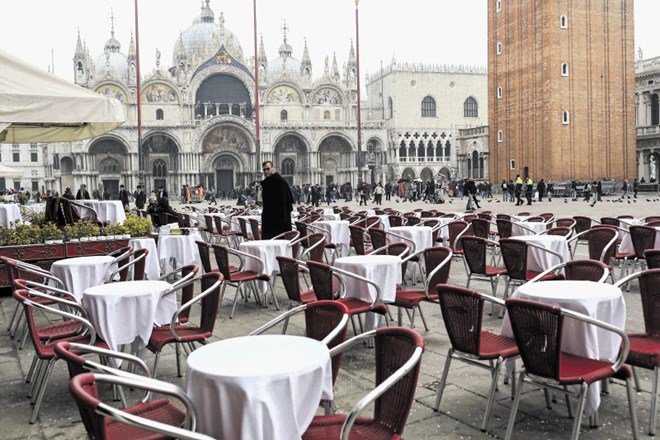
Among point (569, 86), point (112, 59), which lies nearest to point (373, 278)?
point (569, 86)

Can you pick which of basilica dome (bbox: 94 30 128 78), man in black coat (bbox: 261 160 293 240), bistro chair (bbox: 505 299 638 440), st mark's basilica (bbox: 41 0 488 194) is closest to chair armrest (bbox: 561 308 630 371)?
bistro chair (bbox: 505 299 638 440)

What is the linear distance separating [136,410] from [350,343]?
1194mm

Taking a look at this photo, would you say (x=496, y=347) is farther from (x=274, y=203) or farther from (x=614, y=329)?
(x=274, y=203)

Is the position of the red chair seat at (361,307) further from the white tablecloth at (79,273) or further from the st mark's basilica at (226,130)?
the st mark's basilica at (226,130)

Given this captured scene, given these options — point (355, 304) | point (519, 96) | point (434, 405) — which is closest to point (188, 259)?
point (355, 304)

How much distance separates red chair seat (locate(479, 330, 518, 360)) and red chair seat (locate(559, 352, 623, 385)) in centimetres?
33

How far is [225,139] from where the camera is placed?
5391 cm

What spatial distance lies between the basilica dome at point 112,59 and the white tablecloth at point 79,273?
58.4m

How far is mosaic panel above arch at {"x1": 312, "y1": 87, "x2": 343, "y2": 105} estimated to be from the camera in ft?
190

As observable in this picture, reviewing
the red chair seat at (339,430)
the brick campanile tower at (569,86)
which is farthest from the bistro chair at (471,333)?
the brick campanile tower at (569,86)

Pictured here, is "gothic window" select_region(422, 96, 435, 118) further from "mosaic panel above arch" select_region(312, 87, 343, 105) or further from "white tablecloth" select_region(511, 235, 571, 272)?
"white tablecloth" select_region(511, 235, 571, 272)

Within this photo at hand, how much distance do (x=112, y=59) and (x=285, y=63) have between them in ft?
58.2

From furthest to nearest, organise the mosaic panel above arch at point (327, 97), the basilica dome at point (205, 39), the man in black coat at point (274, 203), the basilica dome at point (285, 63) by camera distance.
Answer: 1. the basilica dome at point (285, 63)
2. the mosaic panel above arch at point (327, 97)
3. the basilica dome at point (205, 39)
4. the man in black coat at point (274, 203)

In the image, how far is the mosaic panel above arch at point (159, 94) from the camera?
53.0m
